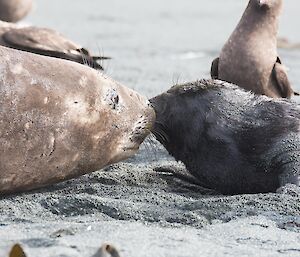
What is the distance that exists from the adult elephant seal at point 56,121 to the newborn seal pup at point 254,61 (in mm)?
2056

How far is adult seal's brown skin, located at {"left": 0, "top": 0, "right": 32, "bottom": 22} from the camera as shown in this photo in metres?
9.03

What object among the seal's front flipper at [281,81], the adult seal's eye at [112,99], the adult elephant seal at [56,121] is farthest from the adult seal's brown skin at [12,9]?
the adult seal's eye at [112,99]

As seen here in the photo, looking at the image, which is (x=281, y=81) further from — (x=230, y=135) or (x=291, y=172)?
(x=291, y=172)

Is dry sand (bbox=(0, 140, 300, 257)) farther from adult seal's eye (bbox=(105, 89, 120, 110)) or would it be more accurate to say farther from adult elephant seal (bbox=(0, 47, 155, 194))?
adult seal's eye (bbox=(105, 89, 120, 110))

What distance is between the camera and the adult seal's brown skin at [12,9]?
9.03 metres

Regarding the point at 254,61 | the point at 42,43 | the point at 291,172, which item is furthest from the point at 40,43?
the point at 291,172

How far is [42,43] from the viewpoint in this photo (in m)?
5.91

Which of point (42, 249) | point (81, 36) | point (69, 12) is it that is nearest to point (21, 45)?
point (42, 249)

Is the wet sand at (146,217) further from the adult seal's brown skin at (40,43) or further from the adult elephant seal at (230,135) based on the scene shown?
the adult seal's brown skin at (40,43)

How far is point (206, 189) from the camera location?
4402 mm

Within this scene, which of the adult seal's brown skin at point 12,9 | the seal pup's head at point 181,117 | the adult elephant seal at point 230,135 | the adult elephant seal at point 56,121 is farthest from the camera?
the adult seal's brown skin at point 12,9

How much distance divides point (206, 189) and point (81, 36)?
6649 millimetres

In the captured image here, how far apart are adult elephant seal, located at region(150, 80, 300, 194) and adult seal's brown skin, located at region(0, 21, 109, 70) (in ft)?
4.36

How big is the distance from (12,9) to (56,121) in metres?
5.63
